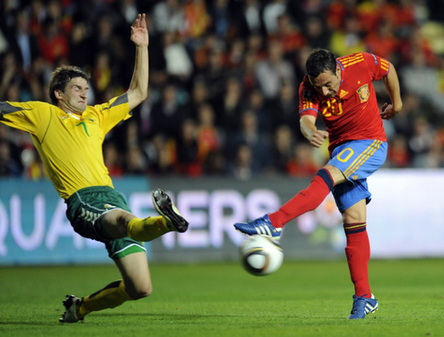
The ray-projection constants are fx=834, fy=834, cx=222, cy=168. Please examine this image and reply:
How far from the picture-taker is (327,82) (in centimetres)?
671

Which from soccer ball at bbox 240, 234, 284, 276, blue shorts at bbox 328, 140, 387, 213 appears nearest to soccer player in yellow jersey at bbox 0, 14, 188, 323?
soccer ball at bbox 240, 234, 284, 276

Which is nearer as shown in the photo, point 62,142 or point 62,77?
point 62,142

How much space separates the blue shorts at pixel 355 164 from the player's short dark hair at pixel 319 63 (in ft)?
2.26

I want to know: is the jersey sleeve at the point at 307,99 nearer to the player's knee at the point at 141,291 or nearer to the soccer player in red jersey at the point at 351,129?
the soccer player in red jersey at the point at 351,129

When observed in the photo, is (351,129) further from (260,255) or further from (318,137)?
(260,255)

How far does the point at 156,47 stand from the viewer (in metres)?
16.2

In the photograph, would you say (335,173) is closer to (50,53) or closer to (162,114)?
(162,114)

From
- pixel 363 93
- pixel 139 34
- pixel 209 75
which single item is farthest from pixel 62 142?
pixel 209 75

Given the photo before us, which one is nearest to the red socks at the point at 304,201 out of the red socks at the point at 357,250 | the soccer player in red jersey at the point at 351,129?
the soccer player in red jersey at the point at 351,129

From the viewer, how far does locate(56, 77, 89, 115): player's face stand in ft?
22.5

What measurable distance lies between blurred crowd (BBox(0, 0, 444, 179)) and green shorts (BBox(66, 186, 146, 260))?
7.89 metres

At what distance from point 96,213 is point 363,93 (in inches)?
97.0

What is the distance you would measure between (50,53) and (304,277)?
703 cm

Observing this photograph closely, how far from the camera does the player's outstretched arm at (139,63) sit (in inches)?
279
